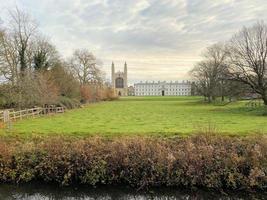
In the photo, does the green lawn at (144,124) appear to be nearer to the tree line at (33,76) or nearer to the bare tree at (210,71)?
the tree line at (33,76)

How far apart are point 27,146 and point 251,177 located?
8.83 metres

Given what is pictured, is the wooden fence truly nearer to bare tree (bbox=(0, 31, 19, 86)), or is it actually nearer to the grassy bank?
bare tree (bbox=(0, 31, 19, 86))

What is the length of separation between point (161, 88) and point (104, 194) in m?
180

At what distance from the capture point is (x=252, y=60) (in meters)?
31.2

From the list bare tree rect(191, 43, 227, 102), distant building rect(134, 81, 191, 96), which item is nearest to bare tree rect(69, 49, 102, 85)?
bare tree rect(191, 43, 227, 102)

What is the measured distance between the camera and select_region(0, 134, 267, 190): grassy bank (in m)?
9.98

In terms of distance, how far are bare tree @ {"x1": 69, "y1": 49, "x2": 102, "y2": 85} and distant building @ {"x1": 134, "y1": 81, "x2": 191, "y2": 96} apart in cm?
12106

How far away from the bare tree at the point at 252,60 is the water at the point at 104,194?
2397 cm

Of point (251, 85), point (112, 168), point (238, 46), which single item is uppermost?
point (238, 46)

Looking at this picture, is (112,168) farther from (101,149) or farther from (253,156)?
(253,156)

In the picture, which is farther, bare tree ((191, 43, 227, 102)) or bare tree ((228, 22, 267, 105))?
bare tree ((191, 43, 227, 102))

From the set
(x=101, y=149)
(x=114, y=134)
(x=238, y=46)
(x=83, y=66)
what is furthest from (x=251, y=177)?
(x=83, y=66)

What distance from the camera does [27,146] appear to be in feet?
38.1

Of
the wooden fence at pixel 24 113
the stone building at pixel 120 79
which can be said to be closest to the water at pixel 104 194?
the wooden fence at pixel 24 113
